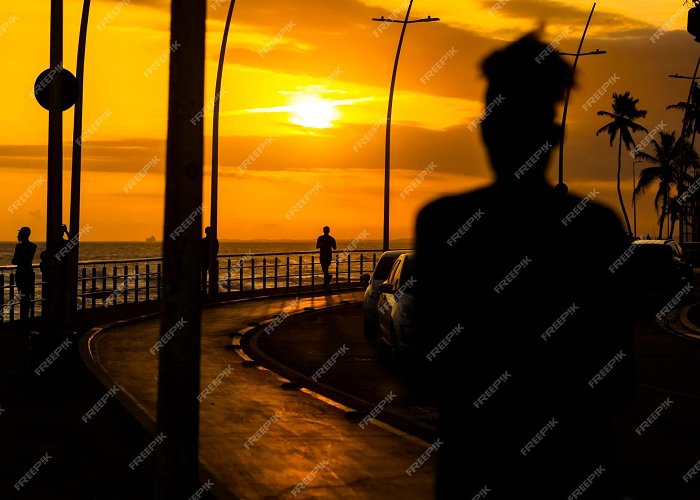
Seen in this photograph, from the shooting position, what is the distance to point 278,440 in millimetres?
10789

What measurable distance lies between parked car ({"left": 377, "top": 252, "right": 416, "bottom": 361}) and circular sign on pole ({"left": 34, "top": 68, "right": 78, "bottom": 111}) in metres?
4.95

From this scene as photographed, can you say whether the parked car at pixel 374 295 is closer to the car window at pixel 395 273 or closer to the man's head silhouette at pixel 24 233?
the car window at pixel 395 273

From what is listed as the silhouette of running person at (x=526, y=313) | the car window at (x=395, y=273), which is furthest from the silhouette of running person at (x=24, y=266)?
the silhouette of running person at (x=526, y=313)

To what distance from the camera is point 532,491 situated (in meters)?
2.91

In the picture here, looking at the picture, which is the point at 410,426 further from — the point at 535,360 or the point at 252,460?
the point at 535,360

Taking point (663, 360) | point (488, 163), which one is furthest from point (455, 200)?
point (663, 360)

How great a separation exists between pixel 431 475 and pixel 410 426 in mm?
2422

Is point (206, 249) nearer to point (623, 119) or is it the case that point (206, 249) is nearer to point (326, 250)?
point (326, 250)

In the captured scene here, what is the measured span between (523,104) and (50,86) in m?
13.3

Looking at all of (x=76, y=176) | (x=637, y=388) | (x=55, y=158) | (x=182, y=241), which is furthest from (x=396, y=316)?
(x=182, y=241)

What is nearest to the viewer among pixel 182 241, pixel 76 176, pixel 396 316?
pixel 182 241

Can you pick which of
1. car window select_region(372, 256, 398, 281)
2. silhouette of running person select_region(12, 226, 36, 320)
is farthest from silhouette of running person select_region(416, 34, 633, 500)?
silhouette of running person select_region(12, 226, 36, 320)

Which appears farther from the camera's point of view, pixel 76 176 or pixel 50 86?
pixel 76 176

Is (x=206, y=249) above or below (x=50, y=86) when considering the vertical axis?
below
